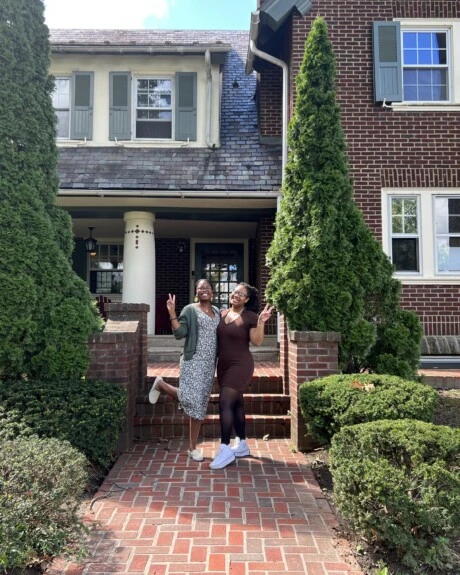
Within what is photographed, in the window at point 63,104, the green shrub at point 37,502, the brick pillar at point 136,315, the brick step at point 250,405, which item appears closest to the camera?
the green shrub at point 37,502

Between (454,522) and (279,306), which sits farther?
(279,306)

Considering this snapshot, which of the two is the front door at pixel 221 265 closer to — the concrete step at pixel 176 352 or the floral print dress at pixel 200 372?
the concrete step at pixel 176 352

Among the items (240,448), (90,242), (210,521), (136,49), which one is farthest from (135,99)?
(210,521)

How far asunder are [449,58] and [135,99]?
5.96m

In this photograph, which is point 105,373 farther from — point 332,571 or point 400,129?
point 400,129

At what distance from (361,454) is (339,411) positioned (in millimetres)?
957

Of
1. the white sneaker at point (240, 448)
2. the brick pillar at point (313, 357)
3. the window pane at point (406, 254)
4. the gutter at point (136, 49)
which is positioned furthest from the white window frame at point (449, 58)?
the white sneaker at point (240, 448)

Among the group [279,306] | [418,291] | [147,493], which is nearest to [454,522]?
[147,493]

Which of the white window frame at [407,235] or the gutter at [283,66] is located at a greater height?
the gutter at [283,66]

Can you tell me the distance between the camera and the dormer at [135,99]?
9602 millimetres

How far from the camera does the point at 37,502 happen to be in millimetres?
2559

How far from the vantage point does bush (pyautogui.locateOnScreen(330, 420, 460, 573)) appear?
8.36 ft

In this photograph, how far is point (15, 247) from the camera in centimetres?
446

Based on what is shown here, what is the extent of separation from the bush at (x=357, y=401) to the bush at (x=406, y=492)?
69 cm
